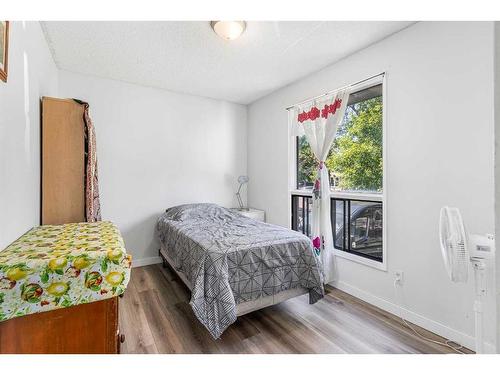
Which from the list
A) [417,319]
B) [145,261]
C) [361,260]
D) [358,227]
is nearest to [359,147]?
[358,227]

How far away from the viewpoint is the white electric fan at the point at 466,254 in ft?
4.48

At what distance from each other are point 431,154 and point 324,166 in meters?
1.05

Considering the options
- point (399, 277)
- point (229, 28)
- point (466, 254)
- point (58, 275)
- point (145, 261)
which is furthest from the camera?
point (145, 261)

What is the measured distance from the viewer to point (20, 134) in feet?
4.66

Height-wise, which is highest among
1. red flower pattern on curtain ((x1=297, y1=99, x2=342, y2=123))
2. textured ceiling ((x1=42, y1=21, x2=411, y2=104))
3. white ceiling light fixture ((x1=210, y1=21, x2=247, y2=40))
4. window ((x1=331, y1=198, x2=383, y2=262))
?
textured ceiling ((x1=42, y1=21, x2=411, y2=104))

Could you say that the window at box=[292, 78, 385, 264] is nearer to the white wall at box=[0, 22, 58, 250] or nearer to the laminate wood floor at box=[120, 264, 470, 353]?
the laminate wood floor at box=[120, 264, 470, 353]

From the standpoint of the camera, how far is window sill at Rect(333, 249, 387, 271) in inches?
90.7

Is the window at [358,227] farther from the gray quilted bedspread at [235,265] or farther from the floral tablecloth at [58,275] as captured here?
the floral tablecloth at [58,275]

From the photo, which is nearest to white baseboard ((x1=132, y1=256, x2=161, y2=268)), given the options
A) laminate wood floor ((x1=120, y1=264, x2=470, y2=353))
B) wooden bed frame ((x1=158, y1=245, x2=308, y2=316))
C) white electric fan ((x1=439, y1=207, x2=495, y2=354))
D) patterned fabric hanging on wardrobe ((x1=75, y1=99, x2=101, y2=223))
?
laminate wood floor ((x1=120, y1=264, x2=470, y2=353))

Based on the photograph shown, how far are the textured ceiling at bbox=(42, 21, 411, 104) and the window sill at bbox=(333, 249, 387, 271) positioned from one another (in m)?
2.12

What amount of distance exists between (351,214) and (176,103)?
2884mm

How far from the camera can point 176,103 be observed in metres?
3.64

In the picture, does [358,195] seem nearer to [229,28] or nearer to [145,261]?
[229,28]
